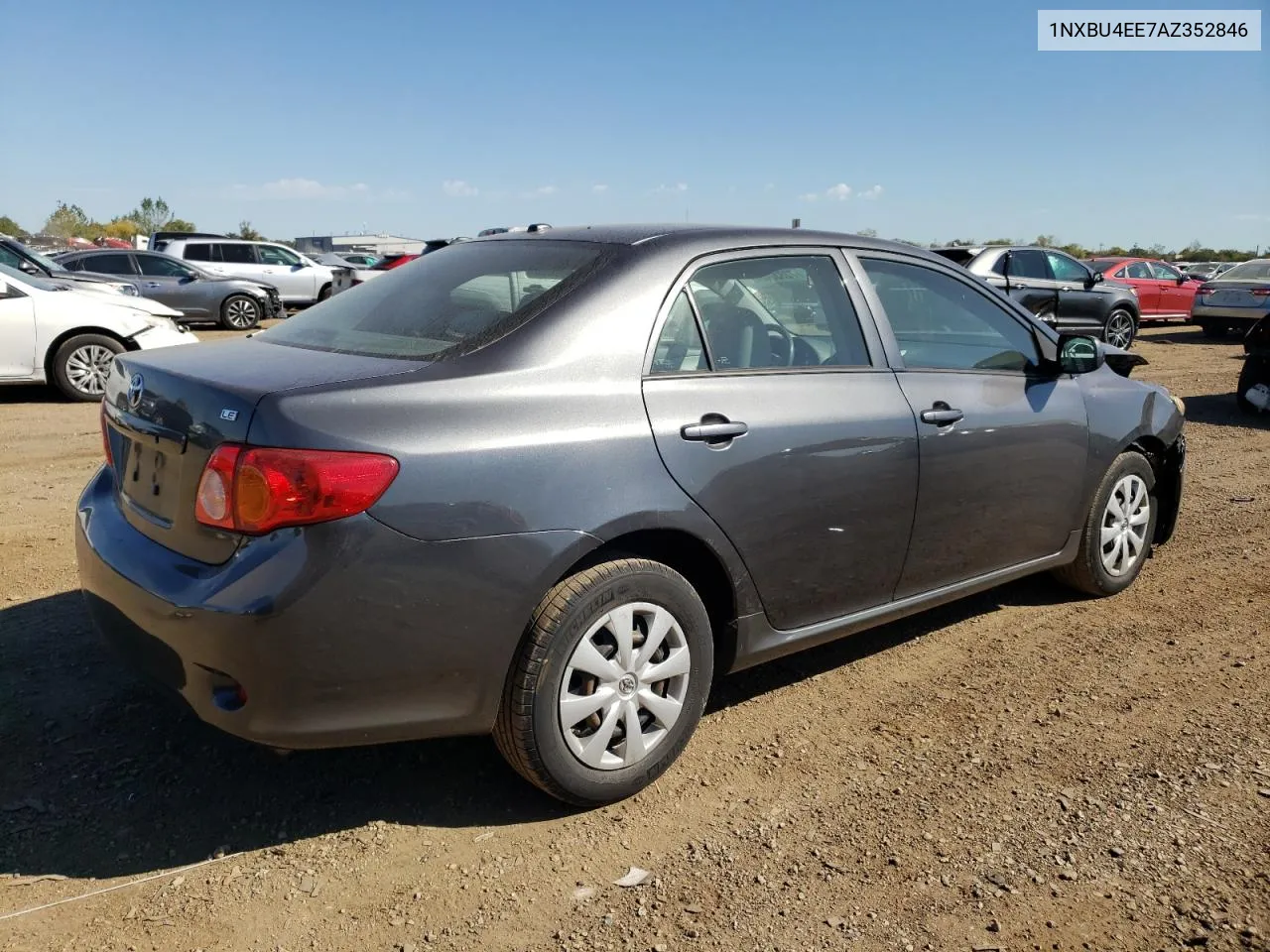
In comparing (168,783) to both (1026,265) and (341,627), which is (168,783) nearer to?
(341,627)

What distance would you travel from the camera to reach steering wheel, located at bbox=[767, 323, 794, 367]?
3395 mm

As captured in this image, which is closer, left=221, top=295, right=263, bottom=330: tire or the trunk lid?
the trunk lid

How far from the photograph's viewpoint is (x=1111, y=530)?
15.2 feet

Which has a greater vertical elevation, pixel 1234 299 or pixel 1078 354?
pixel 1234 299

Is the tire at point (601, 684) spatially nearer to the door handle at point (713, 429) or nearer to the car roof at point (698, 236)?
the door handle at point (713, 429)

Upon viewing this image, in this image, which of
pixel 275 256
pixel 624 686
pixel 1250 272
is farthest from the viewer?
pixel 275 256

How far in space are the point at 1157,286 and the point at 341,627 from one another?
21503 millimetres

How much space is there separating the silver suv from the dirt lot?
17.7 metres

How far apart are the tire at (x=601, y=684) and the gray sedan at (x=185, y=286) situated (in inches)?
627

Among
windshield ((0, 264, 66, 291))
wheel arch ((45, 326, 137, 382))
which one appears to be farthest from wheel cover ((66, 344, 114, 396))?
windshield ((0, 264, 66, 291))

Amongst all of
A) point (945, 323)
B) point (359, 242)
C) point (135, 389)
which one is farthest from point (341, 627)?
point (359, 242)

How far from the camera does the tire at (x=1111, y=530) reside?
4.50 meters

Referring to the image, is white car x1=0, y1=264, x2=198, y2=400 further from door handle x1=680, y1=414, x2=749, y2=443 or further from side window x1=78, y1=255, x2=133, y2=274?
door handle x1=680, y1=414, x2=749, y2=443

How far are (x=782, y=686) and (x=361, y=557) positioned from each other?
1.94 meters
